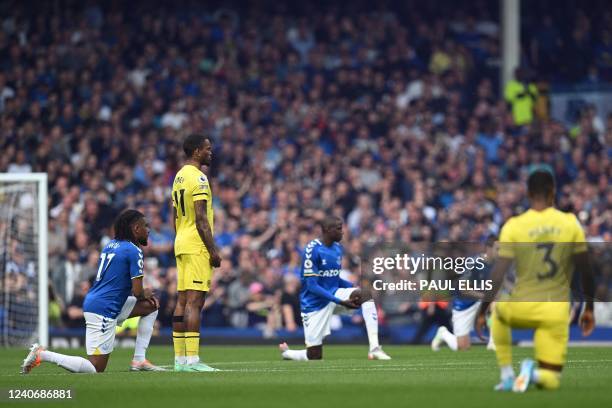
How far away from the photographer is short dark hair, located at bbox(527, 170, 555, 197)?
10773 millimetres

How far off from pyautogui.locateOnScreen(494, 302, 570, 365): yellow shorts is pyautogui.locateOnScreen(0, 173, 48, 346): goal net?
13660mm

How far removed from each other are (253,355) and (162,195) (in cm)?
841

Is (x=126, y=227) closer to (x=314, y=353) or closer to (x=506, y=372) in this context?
(x=314, y=353)

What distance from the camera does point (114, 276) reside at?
1425 cm

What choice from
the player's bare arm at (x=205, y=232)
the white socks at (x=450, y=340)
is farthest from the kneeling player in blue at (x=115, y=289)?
the white socks at (x=450, y=340)

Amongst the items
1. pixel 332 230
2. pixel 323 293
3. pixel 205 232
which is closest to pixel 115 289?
pixel 205 232

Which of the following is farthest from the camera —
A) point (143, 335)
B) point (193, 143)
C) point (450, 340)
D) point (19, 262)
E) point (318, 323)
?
point (19, 262)

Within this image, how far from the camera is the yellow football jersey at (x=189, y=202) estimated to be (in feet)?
46.1

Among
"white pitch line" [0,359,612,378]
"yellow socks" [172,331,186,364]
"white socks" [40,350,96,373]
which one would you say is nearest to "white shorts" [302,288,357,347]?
"white pitch line" [0,359,612,378]

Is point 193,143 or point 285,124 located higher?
point 285,124

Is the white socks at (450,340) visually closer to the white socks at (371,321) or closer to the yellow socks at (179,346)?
the white socks at (371,321)

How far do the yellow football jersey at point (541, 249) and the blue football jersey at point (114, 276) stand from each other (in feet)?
16.0

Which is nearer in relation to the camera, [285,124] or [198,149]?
[198,149]

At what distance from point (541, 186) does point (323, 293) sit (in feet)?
22.5
